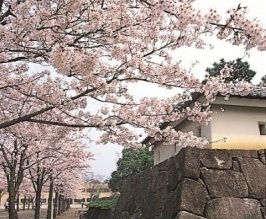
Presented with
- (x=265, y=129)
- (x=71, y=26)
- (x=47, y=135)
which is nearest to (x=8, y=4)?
(x=71, y=26)

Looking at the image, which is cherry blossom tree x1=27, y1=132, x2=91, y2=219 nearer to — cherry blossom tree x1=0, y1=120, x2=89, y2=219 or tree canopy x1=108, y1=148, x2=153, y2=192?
cherry blossom tree x1=0, y1=120, x2=89, y2=219

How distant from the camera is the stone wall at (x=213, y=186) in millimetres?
6713

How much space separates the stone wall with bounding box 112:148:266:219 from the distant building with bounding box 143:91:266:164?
4.75 feet

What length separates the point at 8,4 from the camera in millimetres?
5148

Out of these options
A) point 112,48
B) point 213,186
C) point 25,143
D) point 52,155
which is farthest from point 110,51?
point 52,155

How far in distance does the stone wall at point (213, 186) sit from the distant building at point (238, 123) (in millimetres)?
1448

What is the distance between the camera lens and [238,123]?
9.23 metres

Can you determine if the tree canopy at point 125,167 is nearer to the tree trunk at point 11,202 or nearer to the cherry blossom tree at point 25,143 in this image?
the cherry blossom tree at point 25,143

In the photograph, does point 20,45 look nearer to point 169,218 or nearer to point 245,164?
point 169,218

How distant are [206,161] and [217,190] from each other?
64 cm

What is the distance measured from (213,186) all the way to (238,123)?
285 centimetres

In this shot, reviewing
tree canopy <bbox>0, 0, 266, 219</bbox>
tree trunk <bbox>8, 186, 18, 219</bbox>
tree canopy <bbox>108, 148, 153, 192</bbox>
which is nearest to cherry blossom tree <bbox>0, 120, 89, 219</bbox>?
tree trunk <bbox>8, 186, 18, 219</bbox>

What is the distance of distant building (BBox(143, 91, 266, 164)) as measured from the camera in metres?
8.94

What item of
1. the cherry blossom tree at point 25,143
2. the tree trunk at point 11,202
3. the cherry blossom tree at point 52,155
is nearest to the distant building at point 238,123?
the cherry blossom tree at point 25,143
